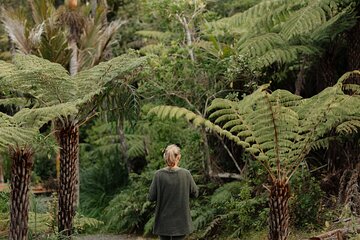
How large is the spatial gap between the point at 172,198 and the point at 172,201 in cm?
3

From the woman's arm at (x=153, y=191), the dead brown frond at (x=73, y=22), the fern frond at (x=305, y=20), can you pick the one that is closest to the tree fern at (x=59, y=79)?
the woman's arm at (x=153, y=191)

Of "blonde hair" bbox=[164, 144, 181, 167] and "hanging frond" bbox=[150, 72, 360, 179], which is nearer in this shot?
"blonde hair" bbox=[164, 144, 181, 167]

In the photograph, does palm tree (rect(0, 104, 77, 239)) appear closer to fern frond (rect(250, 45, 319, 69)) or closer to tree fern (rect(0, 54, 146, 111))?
tree fern (rect(0, 54, 146, 111))

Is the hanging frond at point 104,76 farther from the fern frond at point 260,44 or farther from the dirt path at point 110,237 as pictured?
the dirt path at point 110,237

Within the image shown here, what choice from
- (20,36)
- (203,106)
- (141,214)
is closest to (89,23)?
(20,36)

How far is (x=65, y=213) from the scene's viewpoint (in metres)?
7.80

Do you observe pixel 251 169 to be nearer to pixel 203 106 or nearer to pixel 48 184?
pixel 203 106

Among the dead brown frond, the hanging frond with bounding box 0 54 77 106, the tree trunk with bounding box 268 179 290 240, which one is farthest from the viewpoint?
the dead brown frond

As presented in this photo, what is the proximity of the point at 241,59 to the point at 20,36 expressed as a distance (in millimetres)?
4073

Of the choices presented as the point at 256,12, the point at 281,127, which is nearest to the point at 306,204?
the point at 281,127

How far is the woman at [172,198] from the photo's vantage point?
5.73 m

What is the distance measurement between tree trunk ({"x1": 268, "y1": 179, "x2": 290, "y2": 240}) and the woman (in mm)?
1155

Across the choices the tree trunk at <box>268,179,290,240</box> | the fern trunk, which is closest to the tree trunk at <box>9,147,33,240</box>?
the tree trunk at <box>268,179,290,240</box>

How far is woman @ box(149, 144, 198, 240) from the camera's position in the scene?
18.8 ft
